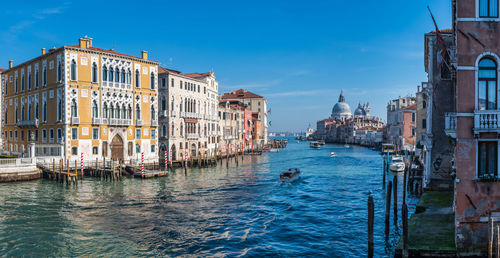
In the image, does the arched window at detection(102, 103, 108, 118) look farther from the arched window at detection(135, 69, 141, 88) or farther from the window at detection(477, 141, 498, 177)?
the window at detection(477, 141, 498, 177)

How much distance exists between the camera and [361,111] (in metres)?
198

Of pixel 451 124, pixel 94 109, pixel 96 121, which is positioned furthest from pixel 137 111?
pixel 451 124

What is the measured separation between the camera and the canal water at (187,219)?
14359mm

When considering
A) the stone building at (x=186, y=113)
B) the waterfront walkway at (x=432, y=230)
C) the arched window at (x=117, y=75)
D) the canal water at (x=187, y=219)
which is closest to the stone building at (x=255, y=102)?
the stone building at (x=186, y=113)

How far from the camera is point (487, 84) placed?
10.5 meters

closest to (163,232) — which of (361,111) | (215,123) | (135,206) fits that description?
(135,206)

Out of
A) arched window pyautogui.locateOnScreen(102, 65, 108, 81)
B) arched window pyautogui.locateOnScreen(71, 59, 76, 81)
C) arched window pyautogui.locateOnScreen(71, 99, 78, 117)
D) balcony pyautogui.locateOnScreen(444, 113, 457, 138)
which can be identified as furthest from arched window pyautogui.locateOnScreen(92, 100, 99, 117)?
balcony pyautogui.locateOnScreen(444, 113, 457, 138)

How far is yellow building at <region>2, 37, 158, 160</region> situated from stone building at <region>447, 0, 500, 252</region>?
30669 mm

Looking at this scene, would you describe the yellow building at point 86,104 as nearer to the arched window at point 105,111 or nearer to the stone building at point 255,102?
the arched window at point 105,111

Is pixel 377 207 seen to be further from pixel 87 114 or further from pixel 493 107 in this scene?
pixel 87 114

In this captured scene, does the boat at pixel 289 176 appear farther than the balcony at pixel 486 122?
Yes

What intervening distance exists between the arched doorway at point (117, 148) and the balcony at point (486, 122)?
1240 inches

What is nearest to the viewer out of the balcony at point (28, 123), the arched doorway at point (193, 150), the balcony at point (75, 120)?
the balcony at point (75, 120)

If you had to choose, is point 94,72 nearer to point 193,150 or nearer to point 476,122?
point 193,150
